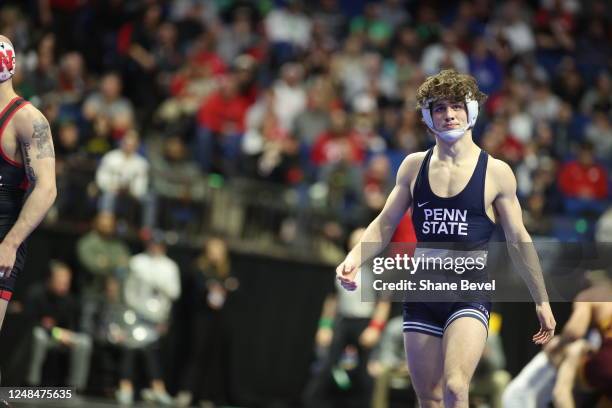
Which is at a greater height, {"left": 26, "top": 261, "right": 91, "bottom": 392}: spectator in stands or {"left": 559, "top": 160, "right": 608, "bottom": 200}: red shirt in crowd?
{"left": 559, "top": 160, "right": 608, "bottom": 200}: red shirt in crowd

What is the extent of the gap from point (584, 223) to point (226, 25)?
6.50 meters

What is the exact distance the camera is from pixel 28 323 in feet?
45.8

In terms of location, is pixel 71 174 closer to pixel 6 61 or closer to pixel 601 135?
pixel 6 61

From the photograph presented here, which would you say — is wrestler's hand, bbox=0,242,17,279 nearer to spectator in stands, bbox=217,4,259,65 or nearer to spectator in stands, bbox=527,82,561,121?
spectator in stands, bbox=217,4,259,65

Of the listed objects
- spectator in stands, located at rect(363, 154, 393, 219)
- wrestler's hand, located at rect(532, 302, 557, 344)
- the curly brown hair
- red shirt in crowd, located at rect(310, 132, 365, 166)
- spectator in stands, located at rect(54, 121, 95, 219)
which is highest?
red shirt in crowd, located at rect(310, 132, 365, 166)

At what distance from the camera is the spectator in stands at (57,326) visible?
544 inches

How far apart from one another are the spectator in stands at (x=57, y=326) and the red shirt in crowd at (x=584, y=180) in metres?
7.37

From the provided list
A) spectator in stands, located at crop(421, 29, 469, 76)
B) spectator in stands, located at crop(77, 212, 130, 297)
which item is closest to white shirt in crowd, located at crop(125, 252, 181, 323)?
spectator in stands, located at crop(77, 212, 130, 297)

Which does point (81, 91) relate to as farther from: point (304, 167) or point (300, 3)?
point (300, 3)

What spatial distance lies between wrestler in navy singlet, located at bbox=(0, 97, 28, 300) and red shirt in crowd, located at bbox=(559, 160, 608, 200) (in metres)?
11.3

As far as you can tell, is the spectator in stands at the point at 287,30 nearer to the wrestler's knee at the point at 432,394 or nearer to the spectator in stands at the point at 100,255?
the spectator in stands at the point at 100,255

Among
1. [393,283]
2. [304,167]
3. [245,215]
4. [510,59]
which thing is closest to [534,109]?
[510,59]

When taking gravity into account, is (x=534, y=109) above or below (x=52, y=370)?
above

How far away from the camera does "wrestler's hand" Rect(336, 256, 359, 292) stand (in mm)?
7484
